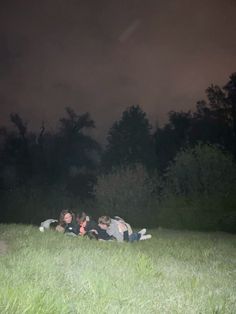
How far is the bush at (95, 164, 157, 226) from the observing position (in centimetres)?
4903

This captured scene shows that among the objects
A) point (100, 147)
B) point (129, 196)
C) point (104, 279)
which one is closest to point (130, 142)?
point (100, 147)

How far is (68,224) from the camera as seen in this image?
17688 millimetres

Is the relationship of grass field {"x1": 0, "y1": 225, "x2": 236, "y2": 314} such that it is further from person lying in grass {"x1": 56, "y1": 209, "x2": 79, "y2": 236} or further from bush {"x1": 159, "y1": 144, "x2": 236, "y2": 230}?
bush {"x1": 159, "y1": 144, "x2": 236, "y2": 230}

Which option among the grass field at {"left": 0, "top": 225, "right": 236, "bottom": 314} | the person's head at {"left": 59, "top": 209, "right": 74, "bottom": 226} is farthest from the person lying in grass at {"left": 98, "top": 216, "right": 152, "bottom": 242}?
the grass field at {"left": 0, "top": 225, "right": 236, "bottom": 314}

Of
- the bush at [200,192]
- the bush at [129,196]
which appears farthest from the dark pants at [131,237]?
the bush at [129,196]

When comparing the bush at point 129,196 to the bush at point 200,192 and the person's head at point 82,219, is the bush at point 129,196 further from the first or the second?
the person's head at point 82,219

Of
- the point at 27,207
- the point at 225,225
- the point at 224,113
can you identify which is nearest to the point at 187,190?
the point at 225,225

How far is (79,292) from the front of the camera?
8.57 metres

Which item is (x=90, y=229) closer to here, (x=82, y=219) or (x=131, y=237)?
(x=82, y=219)

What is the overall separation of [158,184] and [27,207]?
14.9m

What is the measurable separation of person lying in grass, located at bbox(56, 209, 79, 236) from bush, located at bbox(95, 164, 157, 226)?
1158 inches

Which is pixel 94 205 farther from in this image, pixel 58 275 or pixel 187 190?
pixel 58 275

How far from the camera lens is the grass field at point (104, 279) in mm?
7742

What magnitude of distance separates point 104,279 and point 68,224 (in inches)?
327
